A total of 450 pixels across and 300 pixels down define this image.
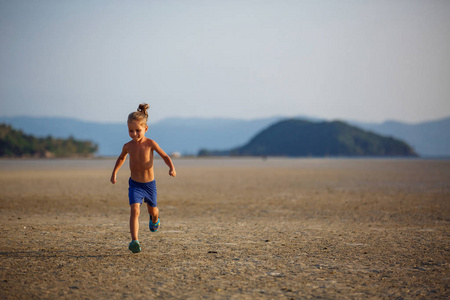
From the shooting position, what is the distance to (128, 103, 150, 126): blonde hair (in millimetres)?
6004

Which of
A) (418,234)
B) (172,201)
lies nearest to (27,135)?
(172,201)

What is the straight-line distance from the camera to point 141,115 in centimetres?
609

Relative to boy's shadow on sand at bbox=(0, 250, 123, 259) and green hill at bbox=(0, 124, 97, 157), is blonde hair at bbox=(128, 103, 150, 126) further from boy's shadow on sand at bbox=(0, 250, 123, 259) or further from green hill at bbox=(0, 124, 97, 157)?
green hill at bbox=(0, 124, 97, 157)

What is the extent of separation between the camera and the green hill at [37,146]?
107 meters

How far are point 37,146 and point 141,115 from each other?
118221 millimetres

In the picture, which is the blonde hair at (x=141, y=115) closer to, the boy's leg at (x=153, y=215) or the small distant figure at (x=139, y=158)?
the small distant figure at (x=139, y=158)

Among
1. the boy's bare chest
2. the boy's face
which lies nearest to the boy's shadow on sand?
the boy's bare chest

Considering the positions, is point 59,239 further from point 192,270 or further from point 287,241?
point 287,241

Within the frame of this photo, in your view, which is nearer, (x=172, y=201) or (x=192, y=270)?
(x=192, y=270)

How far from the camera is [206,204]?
1258 centimetres

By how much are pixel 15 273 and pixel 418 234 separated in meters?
6.17

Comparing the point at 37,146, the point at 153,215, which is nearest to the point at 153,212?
the point at 153,215

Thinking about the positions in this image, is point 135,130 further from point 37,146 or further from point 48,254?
point 37,146

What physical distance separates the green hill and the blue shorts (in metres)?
110
